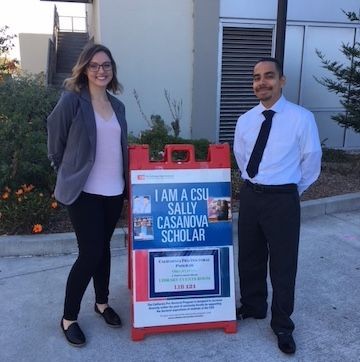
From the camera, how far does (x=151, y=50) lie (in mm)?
8312

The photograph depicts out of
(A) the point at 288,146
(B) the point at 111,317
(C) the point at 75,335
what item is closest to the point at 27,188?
(B) the point at 111,317

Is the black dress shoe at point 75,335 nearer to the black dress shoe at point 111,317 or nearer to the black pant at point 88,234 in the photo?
the black pant at point 88,234

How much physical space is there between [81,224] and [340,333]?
1886 millimetres

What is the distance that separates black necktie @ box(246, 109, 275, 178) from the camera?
2.84 m

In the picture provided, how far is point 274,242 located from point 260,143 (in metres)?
0.63

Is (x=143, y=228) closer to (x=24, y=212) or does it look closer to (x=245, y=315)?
(x=245, y=315)

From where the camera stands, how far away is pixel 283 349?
2920 mm

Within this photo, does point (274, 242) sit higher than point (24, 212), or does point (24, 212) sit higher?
point (274, 242)

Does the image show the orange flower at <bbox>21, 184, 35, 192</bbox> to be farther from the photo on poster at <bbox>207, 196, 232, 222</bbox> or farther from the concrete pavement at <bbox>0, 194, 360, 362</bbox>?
the photo on poster at <bbox>207, 196, 232, 222</bbox>

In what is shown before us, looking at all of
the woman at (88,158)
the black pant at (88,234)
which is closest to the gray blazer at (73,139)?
the woman at (88,158)

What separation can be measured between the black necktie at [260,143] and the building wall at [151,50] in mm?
5800

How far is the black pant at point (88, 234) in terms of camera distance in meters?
2.86

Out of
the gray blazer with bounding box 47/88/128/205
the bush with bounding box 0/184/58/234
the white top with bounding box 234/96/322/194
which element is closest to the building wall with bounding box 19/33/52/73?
the bush with bounding box 0/184/58/234

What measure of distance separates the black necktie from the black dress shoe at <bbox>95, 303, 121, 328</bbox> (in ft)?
4.48
